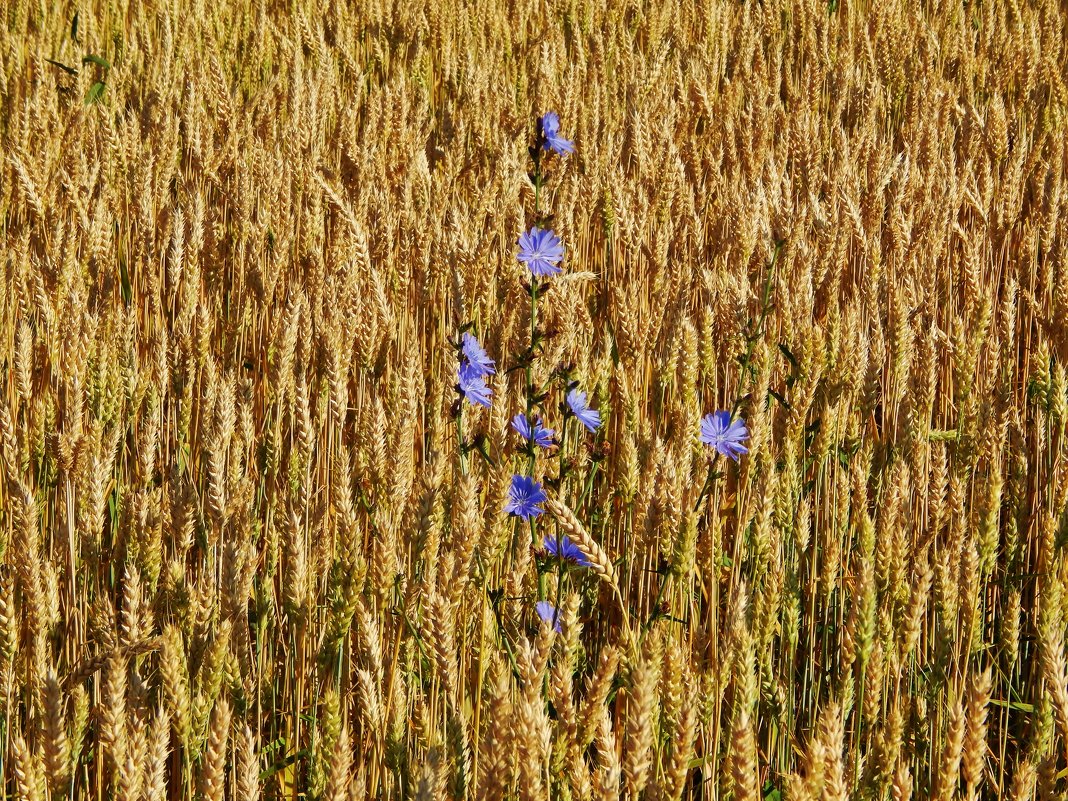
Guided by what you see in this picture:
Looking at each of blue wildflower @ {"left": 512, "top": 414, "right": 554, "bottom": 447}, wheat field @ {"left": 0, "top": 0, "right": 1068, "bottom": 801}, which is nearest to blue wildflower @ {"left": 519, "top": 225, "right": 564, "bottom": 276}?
wheat field @ {"left": 0, "top": 0, "right": 1068, "bottom": 801}

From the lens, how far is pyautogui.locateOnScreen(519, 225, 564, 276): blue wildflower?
154 centimetres

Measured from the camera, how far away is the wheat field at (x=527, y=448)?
1.11 meters

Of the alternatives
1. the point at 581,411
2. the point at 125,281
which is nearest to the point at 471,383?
the point at 581,411

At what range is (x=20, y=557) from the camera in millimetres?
1151

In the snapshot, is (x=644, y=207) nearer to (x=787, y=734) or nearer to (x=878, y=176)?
(x=878, y=176)

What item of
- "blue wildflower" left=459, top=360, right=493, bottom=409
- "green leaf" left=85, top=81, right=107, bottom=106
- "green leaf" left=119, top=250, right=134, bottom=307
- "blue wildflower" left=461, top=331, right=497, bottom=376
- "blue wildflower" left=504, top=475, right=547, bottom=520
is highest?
"green leaf" left=85, top=81, right=107, bottom=106

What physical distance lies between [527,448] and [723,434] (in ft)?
0.96

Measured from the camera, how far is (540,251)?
5.14 ft

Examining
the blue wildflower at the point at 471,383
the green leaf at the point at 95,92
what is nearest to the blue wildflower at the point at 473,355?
the blue wildflower at the point at 471,383

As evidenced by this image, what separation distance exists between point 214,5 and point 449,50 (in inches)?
38.9

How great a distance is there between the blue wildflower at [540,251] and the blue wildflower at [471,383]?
17 centimetres

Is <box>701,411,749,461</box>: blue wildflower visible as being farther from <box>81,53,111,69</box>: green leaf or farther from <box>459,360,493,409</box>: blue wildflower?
<box>81,53,111,69</box>: green leaf

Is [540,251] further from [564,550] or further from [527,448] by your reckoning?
[564,550]

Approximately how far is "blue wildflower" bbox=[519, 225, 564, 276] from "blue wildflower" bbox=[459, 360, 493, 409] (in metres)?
0.17
